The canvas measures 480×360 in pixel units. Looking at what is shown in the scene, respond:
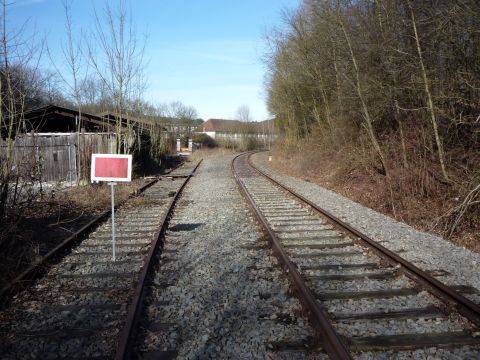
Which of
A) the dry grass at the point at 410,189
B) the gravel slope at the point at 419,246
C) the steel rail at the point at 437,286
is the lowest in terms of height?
the gravel slope at the point at 419,246

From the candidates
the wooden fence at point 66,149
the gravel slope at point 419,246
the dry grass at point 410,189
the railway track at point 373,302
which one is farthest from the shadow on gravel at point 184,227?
the wooden fence at point 66,149

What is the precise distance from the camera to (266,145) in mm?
83625

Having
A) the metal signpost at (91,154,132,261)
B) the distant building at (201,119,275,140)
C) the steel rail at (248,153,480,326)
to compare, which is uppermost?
the distant building at (201,119,275,140)

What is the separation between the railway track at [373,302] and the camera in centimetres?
389

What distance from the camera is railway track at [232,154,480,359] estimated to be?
12.8ft

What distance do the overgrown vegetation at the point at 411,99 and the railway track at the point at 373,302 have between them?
3.02 meters

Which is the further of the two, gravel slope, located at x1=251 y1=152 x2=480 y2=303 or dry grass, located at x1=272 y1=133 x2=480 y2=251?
dry grass, located at x1=272 y1=133 x2=480 y2=251

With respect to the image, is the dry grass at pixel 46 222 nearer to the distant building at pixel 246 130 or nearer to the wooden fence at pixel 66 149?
the wooden fence at pixel 66 149

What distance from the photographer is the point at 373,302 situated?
193 inches

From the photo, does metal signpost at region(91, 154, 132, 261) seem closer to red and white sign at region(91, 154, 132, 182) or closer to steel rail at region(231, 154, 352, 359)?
red and white sign at region(91, 154, 132, 182)

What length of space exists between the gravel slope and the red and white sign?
4.56 metres

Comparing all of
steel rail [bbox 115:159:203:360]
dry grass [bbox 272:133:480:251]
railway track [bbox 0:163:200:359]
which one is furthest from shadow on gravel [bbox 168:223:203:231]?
dry grass [bbox 272:133:480:251]

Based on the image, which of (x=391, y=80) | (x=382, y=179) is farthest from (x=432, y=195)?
(x=391, y=80)

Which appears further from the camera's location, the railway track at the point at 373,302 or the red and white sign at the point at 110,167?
the red and white sign at the point at 110,167
